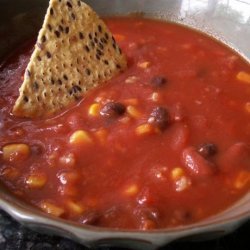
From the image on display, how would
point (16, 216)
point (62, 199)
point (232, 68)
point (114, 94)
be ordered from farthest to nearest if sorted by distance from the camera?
point (232, 68) → point (114, 94) → point (62, 199) → point (16, 216)

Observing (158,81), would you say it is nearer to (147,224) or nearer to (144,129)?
(144,129)

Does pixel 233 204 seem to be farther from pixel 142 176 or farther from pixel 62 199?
pixel 62 199

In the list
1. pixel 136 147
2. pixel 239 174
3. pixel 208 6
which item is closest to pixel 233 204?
pixel 239 174

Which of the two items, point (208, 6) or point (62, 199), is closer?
point (62, 199)

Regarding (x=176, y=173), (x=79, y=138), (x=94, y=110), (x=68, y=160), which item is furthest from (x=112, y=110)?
(x=176, y=173)

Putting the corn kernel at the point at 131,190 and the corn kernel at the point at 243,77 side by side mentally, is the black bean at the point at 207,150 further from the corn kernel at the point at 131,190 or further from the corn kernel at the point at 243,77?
the corn kernel at the point at 243,77

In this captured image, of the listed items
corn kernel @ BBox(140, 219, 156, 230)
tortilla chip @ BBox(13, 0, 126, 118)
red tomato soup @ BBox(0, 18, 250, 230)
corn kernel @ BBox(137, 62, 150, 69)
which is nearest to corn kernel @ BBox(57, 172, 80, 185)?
red tomato soup @ BBox(0, 18, 250, 230)

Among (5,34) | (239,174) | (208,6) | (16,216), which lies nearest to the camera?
(16,216)

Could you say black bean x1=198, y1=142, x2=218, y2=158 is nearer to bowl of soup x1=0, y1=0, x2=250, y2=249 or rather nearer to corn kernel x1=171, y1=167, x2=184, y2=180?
bowl of soup x1=0, y1=0, x2=250, y2=249
